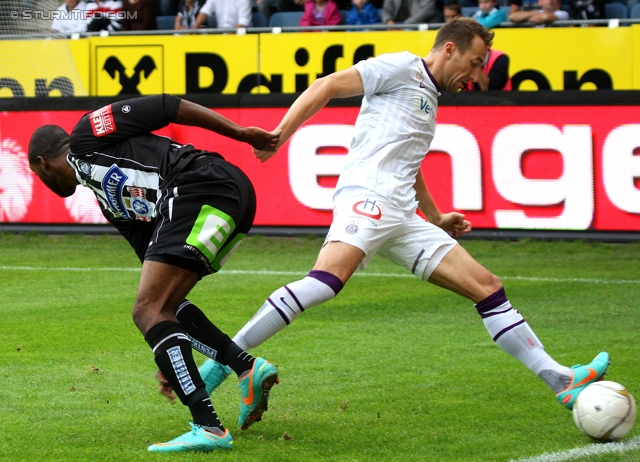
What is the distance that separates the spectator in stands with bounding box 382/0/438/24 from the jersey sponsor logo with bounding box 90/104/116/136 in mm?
9373

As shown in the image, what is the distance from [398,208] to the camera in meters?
4.98

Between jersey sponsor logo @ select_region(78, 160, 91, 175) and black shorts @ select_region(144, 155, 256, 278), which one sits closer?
black shorts @ select_region(144, 155, 256, 278)

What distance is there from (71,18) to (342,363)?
11.0m

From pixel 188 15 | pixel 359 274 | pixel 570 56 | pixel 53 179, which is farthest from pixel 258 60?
pixel 53 179

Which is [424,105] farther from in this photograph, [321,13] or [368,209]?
[321,13]

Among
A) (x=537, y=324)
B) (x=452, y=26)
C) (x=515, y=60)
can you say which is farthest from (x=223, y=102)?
(x=452, y=26)

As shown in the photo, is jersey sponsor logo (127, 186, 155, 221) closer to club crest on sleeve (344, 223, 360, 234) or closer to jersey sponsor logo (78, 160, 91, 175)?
jersey sponsor logo (78, 160, 91, 175)

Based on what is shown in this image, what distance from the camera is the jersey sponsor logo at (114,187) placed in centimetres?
467

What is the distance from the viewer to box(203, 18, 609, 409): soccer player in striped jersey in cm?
474

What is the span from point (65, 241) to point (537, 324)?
7.04m

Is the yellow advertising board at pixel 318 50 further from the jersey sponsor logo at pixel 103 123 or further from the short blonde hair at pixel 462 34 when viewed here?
the jersey sponsor logo at pixel 103 123

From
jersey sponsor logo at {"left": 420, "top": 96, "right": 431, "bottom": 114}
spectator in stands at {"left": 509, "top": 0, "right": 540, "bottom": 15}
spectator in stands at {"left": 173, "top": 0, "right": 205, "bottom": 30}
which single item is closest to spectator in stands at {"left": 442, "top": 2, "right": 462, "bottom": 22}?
spectator in stands at {"left": 509, "top": 0, "right": 540, "bottom": 15}

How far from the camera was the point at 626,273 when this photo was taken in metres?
9.88

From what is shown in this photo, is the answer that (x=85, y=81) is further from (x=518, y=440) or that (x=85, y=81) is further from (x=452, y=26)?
(x=518, y=440)
